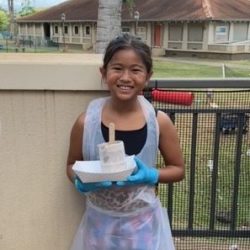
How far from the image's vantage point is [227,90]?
249 cm

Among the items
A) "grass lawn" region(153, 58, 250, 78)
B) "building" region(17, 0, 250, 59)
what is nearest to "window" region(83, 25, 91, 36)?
"building" region(17, 0, 250, 59)

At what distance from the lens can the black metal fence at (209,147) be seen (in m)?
2.48

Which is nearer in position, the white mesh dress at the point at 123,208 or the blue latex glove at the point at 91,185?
the blue latex glove at the point at 91,185

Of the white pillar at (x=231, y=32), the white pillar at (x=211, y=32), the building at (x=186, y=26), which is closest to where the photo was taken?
the white pillar at (x=211, y=32)

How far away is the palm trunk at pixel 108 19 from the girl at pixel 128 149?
17.4ft

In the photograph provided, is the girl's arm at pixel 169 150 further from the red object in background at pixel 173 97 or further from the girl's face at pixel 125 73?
the red object in background at pixel 173 97

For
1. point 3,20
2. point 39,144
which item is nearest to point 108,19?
point 39,144

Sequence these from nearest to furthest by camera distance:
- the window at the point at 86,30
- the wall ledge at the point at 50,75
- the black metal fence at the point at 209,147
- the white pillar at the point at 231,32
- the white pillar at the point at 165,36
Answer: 1. the wall ledge at the point at 50,75
2. the black metal fence at the point at 209,147
3. the white pillar at the point at 231,32
4. the white pillar at the point at 165,36
5. the window at the point at 86,30

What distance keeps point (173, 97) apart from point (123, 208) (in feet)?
2.67

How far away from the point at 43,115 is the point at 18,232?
0.64 metres

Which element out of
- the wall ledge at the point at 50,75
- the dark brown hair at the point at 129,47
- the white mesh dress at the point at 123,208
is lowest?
the white mesh dress at the point at 123,208

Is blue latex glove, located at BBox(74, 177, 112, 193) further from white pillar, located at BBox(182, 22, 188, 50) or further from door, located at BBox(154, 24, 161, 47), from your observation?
door, located at BBox(154, 24, 161, 47)

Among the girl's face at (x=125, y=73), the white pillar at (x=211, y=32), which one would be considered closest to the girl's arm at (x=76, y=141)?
the girl's face at (x=125, y=73)

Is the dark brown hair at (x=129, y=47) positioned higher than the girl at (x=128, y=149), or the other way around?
the dark brown hair at (x=129, y=47)
